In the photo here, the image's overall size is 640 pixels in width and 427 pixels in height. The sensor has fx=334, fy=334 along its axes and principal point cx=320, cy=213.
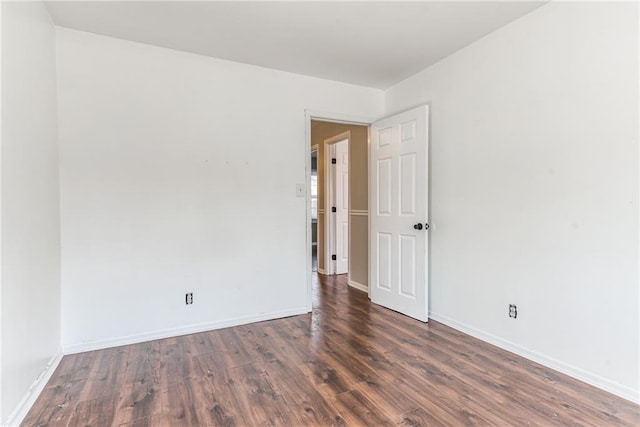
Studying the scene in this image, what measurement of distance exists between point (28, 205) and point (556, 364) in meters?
3.38

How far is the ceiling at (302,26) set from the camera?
2.21 metres

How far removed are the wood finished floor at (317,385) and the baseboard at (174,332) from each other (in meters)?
0.07

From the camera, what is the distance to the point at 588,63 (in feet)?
6.63

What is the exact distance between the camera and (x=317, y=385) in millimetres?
2025

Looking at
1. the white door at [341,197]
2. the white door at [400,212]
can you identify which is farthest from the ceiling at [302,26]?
the white door at [341,197]

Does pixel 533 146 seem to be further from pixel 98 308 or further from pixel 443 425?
pixel 98 308

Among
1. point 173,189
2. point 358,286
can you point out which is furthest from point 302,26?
point 358,286

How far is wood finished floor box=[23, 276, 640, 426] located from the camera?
1.72 meters

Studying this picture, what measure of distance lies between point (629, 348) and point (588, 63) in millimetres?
1671

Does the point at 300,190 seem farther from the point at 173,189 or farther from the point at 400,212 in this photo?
A: the point at 173,189

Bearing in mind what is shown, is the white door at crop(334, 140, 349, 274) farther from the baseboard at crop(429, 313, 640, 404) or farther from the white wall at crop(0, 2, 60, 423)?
the white wall at crop(0, 2, 60, 423)

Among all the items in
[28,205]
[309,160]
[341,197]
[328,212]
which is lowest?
[328,212]

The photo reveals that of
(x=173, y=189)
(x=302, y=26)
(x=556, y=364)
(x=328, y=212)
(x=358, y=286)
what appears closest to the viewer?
(x=556, y=364)

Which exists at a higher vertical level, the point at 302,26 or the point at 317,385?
the point at 302,26
